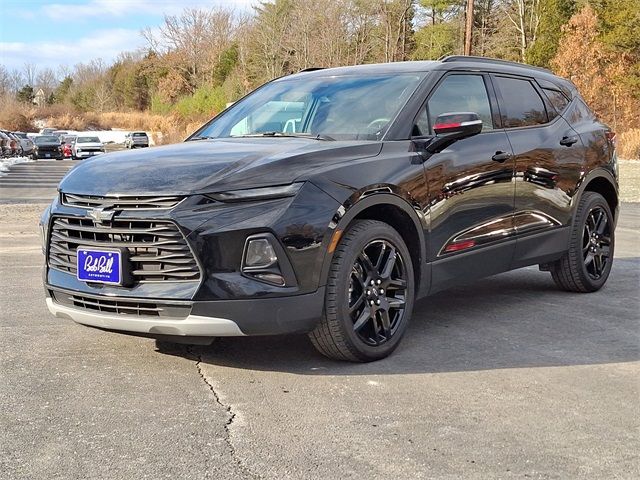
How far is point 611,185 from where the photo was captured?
6.87 meters

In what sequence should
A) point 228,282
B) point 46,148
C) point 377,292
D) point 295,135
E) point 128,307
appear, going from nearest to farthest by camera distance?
point 228,282
point 128,307
point 377,292
point 295,135
point 46,148

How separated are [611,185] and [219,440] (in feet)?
15.9

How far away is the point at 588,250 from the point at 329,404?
368 cm

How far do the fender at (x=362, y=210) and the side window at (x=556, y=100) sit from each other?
2.19 m

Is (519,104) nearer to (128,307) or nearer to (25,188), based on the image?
(128,307)

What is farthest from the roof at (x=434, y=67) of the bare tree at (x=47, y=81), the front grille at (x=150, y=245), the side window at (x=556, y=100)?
the bare tree at (x=47, y=81)

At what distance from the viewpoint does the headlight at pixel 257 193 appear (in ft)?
13.1

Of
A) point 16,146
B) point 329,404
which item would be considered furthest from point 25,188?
point 16,146

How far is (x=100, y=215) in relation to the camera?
4.10 m

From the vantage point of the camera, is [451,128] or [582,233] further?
[582,233]

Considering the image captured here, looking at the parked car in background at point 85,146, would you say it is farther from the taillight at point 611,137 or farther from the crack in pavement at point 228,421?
the crack in pavement at point 228,421

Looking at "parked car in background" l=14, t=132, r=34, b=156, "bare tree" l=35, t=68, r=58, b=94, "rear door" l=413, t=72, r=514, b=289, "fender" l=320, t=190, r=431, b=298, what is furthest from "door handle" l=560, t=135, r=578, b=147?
"bare tree" l=35, t=68, r=58, b=94

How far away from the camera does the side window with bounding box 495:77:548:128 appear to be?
19.2 feet

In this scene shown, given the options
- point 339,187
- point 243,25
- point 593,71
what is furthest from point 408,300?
point 243,25
